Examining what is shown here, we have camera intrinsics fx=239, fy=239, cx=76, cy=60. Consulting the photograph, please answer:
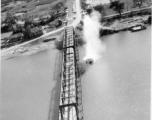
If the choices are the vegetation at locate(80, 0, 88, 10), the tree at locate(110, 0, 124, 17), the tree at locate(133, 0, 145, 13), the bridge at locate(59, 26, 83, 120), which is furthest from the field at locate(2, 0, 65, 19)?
the bridge at locate(59, 26, 83, 120)

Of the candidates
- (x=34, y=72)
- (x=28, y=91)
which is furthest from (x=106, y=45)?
(x=28, y=91)

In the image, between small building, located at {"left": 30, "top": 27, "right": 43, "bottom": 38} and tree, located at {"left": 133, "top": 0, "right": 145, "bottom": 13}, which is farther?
small building, located at {"left": 30, "top": 27, "right": 43, "bottom": 38}

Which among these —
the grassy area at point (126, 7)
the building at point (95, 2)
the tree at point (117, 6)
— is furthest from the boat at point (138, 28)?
the building at point (95, 2)

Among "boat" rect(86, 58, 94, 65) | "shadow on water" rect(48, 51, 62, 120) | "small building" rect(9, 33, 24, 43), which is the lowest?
"shadow on water" rect(48, 51, 62, 120)

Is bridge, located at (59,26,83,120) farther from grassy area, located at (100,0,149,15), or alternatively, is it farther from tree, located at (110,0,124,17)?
grassy area, located at (100,0,149,15)

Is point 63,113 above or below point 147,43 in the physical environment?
below

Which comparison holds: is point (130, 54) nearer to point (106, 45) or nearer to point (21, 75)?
point (106, 45)

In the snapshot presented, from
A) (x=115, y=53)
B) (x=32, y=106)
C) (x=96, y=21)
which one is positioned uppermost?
(x=96, y=21)

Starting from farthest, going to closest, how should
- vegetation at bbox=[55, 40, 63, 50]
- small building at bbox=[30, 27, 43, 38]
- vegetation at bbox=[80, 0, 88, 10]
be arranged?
vegetation at bbox=[80, 0, 88, 10] → small building at bbox=[30, 27, 43, 38] → vegetation at bbox=[55, 40, 63, 50]
